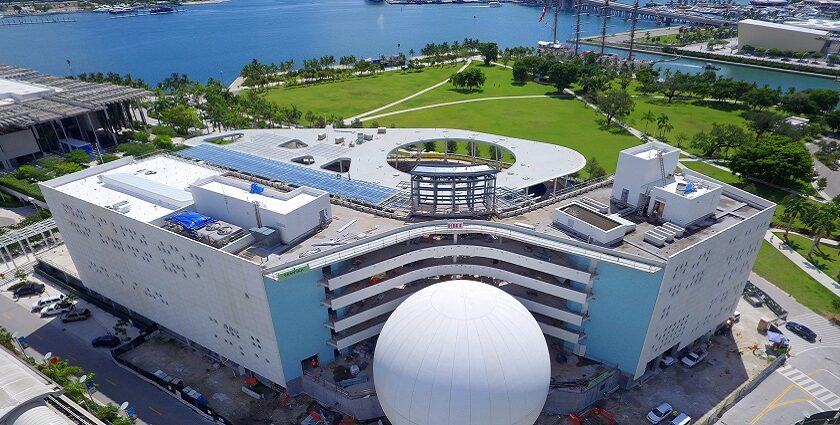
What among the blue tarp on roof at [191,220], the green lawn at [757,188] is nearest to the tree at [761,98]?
the green lawn at [757,188]

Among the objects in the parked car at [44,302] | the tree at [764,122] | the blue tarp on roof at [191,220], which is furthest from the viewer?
the tree at [764,122]

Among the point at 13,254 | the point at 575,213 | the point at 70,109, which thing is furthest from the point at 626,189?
the point at 70,109

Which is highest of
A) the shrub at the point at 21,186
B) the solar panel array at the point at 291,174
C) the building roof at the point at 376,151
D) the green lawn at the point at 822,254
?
the solar panel array at the point at 291,174

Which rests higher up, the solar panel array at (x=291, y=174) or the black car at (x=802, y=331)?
the solar panel array at (x=291, y=174)

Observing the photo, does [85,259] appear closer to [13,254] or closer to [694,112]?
[13,254]

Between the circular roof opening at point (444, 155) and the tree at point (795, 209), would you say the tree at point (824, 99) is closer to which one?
the tree at point (795, 209)

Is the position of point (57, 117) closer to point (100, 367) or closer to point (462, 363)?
point (100, 367)
